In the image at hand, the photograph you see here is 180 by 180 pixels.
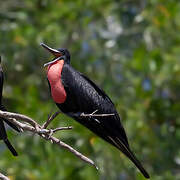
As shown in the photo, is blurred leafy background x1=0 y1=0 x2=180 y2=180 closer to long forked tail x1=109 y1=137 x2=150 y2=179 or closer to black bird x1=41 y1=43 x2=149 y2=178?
black bird x1=41 y1=43 x2=149 y2=178

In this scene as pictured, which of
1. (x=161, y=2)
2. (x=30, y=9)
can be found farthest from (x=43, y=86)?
(x=161, y=2)

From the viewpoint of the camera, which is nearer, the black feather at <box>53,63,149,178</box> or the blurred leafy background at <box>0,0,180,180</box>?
the black feather at <box>53,63,149,178</box>

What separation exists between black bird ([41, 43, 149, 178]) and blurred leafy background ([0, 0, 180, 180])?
213 centimetres

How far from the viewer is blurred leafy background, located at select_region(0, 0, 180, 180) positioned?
7.18m

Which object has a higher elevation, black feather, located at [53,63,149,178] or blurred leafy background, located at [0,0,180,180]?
black feather, located at [53,63,149,178]

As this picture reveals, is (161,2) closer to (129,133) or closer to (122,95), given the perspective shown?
(122,95)

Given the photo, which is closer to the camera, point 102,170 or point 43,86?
point 102,170

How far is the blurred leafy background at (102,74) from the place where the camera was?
7.18 meters

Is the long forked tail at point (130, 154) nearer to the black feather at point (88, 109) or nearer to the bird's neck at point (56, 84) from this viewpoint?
the black feather at point (88, 109)

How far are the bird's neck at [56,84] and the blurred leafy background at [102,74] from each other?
7.70 ft

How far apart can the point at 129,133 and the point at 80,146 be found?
69 cm

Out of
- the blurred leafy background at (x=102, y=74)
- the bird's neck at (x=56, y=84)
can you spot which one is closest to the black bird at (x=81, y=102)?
the bird's neck at (x=56, y=84)

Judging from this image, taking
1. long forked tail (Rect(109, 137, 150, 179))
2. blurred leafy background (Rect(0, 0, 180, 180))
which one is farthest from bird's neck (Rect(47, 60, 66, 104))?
blurred leafy background (Rect(0, 0, 180, 180))

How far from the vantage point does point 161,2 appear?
28.7 feet
